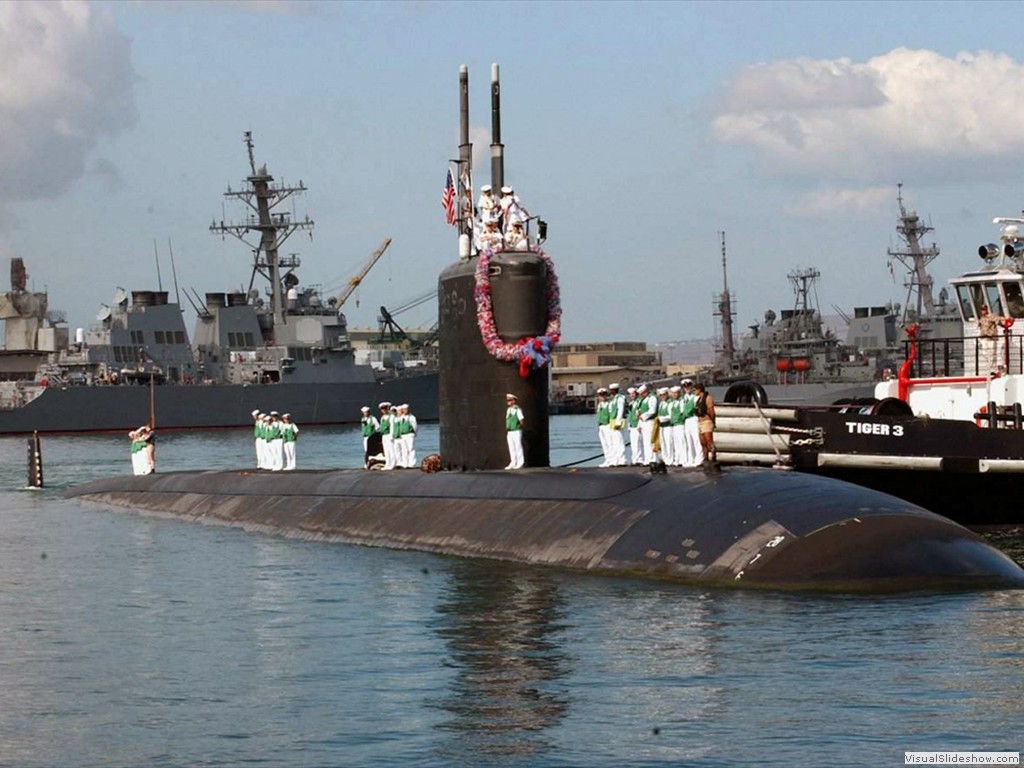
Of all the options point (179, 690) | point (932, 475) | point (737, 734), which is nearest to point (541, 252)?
point (932, 475)

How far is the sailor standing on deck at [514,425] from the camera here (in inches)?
893

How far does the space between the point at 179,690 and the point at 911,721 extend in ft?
20.6

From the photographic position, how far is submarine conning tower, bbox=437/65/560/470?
22344 millimetres

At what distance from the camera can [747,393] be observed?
2522cm

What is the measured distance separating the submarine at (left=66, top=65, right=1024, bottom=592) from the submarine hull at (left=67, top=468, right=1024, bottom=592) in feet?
0.07

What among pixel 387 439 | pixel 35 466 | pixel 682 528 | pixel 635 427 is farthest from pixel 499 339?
pixel 35 466

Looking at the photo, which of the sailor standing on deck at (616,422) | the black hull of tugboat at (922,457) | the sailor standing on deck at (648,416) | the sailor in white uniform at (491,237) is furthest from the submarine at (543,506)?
the black hull of tugboat at (922,457)

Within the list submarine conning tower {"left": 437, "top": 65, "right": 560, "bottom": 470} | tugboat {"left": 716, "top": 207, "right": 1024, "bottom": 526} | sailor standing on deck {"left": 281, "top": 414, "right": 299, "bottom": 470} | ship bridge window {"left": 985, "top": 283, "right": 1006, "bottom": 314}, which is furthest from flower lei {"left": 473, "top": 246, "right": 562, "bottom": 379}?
sailor standing on deck {"left": 281, "top": 414, "right": 299, "bottom": 470}

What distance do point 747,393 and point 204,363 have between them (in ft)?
231

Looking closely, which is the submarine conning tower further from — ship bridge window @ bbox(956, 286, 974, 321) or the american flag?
ship bridge window @ bbox(956, 286, 974, 321)

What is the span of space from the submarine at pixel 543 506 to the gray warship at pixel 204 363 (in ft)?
198

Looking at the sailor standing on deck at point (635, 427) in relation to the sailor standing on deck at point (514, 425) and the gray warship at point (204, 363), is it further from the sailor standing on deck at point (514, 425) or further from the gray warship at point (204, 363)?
the gray warship at point (204, 363)

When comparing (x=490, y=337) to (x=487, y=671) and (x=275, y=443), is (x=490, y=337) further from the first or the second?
(x=275, y=443)

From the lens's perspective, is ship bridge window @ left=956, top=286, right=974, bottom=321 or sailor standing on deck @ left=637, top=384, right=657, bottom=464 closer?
sailor standing on deck @ left=637, top=384, right=657, bottom=464
